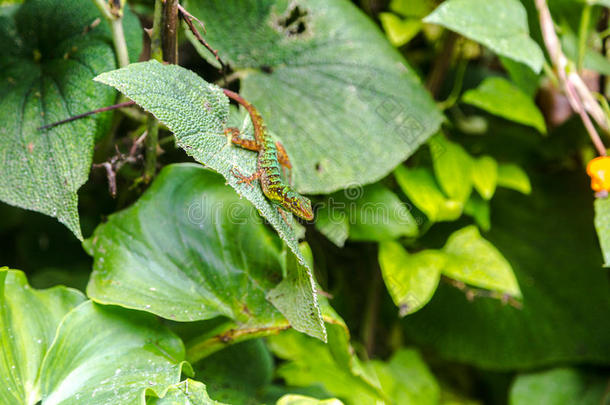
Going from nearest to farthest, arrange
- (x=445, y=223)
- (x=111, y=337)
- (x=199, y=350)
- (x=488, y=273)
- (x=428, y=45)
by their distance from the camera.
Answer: (x=111, y=337) < (x=199, y=350) < (x=488, y=273) < (x=445, y=223) < (x=428, y=45)

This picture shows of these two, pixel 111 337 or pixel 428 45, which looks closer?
pixel 111 337

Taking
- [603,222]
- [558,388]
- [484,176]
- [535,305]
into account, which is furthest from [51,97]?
[558,388]

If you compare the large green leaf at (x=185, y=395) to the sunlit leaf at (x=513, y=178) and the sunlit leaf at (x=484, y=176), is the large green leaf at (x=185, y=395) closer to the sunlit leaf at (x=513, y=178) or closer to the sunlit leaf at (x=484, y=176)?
the sunlit leaf at (x=484, y=176)

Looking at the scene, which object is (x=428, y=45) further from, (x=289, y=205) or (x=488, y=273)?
(x=289, y=205)

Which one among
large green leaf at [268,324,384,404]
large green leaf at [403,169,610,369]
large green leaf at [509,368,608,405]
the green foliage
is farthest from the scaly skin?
large green leaf at [509,368,608,405]

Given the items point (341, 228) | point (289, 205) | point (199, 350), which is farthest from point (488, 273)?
point (199, 350)
